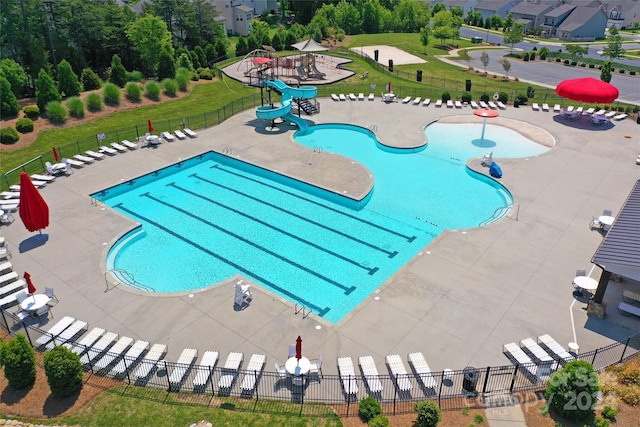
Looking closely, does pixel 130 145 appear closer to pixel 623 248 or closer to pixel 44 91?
pixel 44 91

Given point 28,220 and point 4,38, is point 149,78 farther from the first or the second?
point 28,220

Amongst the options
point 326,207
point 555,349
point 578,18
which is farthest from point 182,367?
point 578,18

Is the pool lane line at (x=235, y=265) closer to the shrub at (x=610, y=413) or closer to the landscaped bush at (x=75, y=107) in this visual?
the shrub at (x=610, y=413)

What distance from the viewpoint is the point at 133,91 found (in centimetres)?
4112

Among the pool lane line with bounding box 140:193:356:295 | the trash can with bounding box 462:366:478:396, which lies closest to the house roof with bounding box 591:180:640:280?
the trash can with bounding box 462:366:478:396

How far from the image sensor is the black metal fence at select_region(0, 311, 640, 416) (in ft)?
44.4

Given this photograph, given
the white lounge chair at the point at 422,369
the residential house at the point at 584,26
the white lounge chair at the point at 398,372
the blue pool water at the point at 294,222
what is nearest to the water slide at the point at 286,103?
the blue pool water at the point at 294,222

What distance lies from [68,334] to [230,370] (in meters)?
6.35

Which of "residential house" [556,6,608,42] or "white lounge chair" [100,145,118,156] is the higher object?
"residential house" [556,6,608,42]

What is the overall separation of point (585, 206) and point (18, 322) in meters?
27.1

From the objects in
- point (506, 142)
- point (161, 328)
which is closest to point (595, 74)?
point (506, 142)

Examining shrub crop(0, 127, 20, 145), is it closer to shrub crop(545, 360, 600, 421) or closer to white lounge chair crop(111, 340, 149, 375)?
white lounge chair crop(111, 340, 149, 375)

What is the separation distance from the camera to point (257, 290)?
18422mm

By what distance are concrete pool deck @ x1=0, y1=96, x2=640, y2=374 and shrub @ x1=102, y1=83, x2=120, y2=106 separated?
13025 mm
